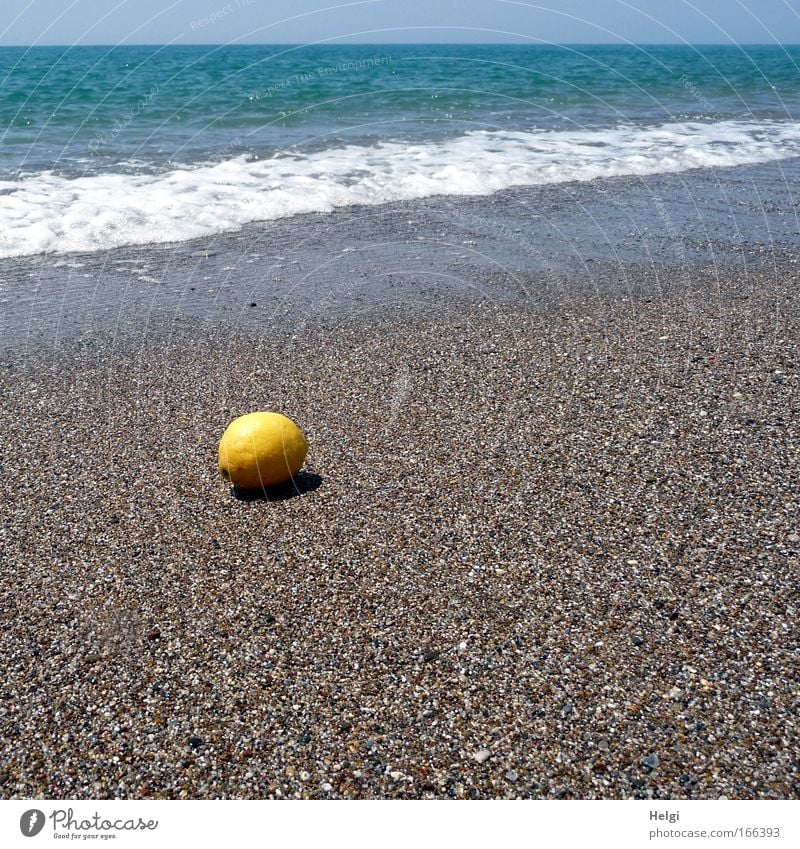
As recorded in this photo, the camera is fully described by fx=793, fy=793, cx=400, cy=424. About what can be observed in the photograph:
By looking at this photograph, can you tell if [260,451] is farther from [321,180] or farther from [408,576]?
[321,180]

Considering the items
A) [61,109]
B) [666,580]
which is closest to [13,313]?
[666,580]

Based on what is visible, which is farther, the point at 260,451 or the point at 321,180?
the point at 321,180

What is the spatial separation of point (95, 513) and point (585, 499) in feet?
9.37

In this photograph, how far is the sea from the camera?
11336mm

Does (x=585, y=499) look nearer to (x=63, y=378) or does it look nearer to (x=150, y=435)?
(x=150, y=435)

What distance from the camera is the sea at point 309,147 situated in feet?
37.2

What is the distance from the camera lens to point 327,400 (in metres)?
6.04

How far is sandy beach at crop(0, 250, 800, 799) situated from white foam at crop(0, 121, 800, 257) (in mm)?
4149

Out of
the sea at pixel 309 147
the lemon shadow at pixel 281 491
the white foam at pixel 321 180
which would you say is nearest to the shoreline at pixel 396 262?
the white foam at pixel 321 180

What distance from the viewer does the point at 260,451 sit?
4.58 meters

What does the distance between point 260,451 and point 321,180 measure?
9866 mm

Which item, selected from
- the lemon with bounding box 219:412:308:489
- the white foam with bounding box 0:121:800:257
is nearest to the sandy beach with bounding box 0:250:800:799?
the lemon with bounding box 219:412:308:489

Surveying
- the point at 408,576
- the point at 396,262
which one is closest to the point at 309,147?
the point at 396,262

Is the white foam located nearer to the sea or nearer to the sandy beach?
the sea
